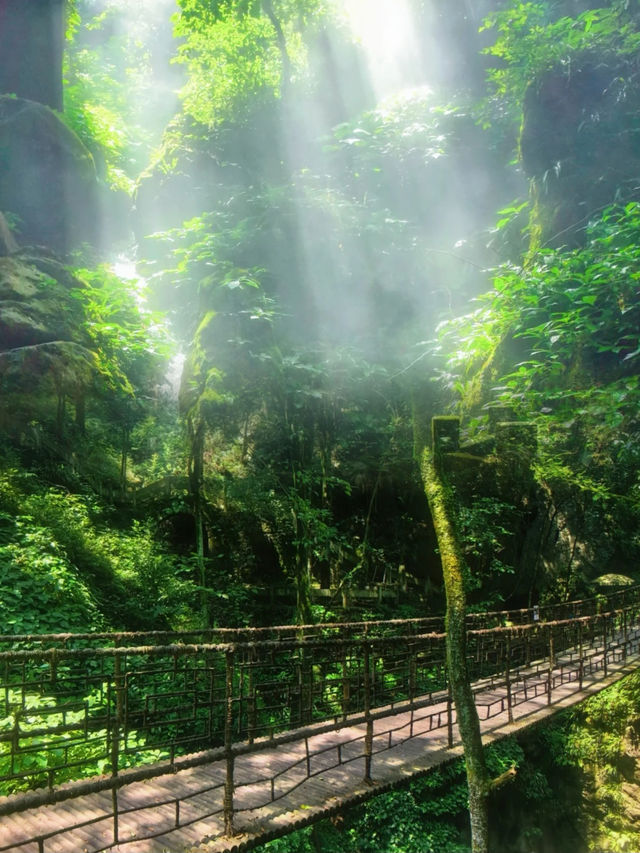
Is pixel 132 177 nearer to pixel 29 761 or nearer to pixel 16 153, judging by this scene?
pixel 16 153

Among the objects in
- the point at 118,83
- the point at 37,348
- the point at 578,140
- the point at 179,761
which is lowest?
the point at 179,761

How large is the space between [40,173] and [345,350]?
37.1ft

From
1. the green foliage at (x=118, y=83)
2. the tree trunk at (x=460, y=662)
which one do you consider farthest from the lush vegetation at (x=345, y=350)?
the tree trunk at (x=460, y=662)

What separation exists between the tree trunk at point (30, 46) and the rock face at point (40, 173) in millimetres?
1086

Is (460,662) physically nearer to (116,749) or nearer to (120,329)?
(116,749)

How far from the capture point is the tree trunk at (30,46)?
56.3 feet

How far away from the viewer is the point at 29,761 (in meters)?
5.47

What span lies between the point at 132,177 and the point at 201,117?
22.8ft

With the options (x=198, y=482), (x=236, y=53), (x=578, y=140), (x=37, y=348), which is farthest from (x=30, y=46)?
(x=578, y=140)

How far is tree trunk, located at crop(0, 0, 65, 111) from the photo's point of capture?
675 inches

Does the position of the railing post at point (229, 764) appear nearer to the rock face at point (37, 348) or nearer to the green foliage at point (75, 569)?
the green foliage at point (75, 569)

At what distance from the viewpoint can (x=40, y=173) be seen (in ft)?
56.0

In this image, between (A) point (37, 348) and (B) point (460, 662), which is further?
(A) point (37, 348)

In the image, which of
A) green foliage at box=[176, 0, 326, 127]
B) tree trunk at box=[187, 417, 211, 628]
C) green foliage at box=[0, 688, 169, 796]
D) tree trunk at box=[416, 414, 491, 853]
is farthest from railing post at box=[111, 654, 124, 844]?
green foliage at box=[176, 0, 326, 127]
